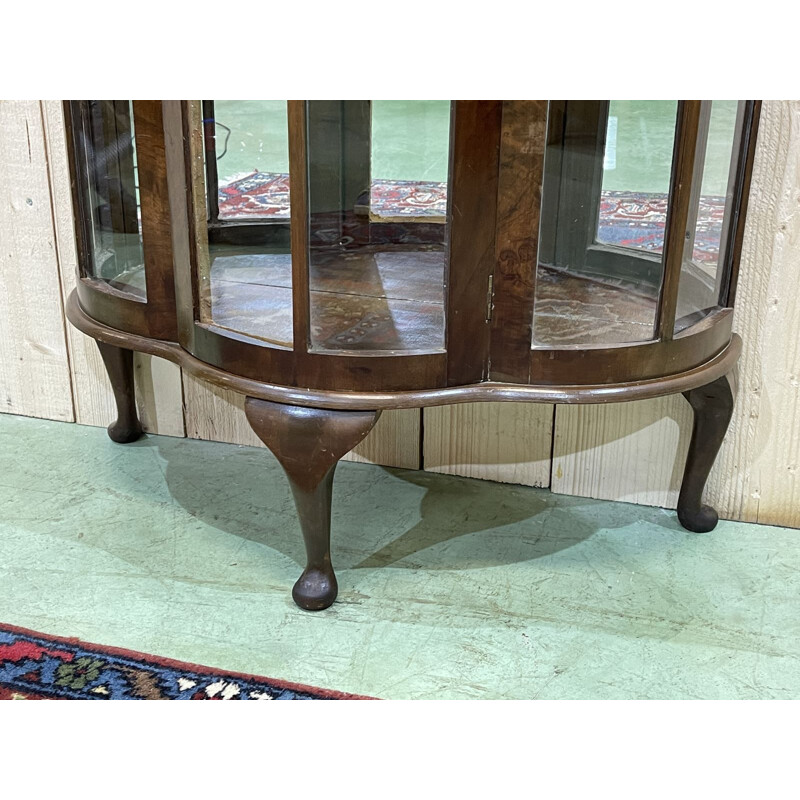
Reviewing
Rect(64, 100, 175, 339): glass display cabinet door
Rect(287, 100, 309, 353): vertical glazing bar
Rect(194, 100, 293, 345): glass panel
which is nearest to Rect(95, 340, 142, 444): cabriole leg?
Rect(64, 100, 175, 339): glass display cabinet door

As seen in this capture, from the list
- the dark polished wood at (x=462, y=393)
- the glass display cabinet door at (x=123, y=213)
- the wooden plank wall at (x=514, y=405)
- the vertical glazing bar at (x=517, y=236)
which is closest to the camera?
the vertical glazing bar at (x=517, y=236)

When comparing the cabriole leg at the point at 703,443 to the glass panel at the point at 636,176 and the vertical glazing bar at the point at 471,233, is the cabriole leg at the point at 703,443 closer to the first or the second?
the glass panel at the point at 636,176

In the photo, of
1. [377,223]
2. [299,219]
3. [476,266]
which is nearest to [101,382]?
[377,223]

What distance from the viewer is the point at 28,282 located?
5.65 ft

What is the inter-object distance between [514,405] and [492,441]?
70mm

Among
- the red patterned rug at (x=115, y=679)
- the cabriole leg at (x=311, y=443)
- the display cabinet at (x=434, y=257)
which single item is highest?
the display cabinet at (x=434, y=257)

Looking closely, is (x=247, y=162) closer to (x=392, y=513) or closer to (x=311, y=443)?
(x=311, y=443)

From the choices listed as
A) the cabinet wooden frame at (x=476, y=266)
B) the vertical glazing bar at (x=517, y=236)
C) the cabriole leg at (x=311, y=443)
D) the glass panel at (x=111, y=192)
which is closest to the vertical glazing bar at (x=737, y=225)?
the cabinet wooden frame at (x=476, y=266)

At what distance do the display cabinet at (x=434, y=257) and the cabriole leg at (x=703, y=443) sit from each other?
0.12 metres

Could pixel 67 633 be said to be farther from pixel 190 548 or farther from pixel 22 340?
pixel 22 340

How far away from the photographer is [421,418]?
161 centimetres

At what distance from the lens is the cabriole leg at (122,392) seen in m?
1.65

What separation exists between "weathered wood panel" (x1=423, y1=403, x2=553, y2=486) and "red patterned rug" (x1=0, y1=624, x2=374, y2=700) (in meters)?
0.57

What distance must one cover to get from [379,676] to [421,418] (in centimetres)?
55
